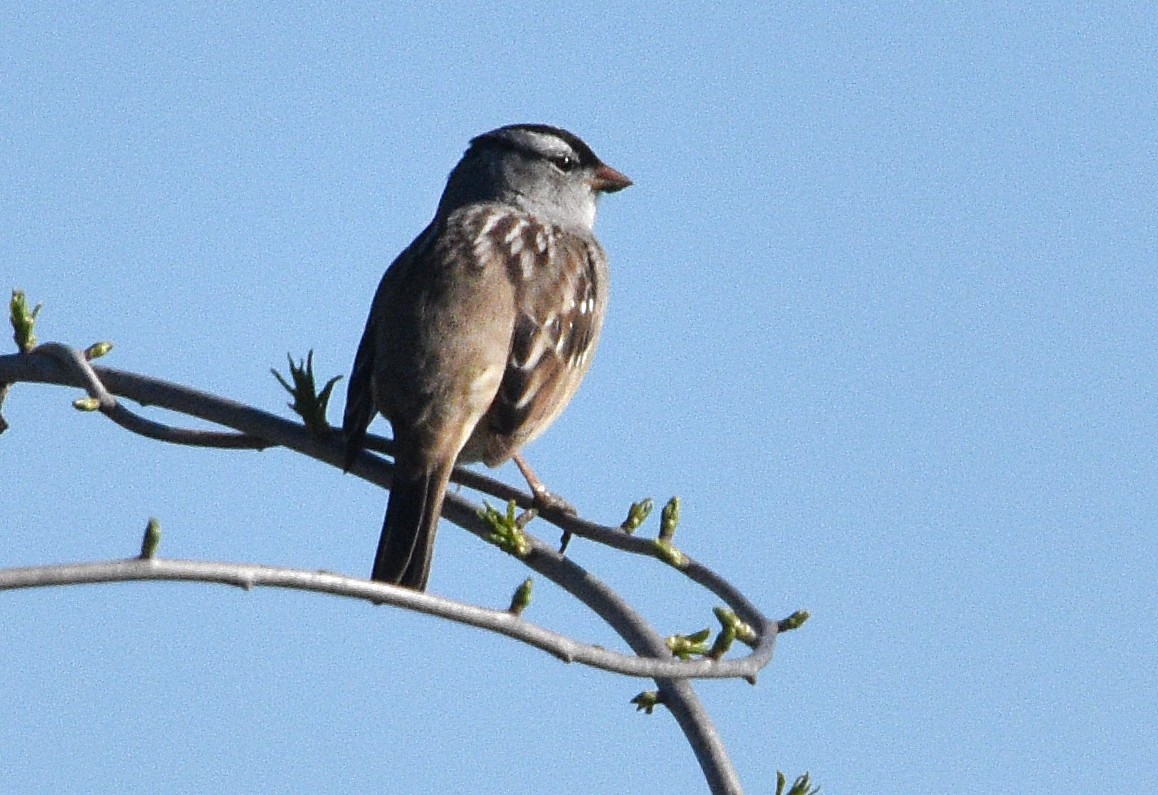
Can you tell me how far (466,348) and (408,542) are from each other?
3.75 feet

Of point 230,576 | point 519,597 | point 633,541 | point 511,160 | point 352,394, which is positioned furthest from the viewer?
point 511,160

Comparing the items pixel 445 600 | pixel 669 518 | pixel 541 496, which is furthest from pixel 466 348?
pixel 445 600

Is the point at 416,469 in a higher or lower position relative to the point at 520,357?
lower

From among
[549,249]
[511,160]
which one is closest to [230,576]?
[549,249]

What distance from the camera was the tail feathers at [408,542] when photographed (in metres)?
5.53

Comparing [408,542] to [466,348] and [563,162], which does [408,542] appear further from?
[563,162]

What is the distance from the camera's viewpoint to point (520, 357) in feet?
22.2

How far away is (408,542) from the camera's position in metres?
5.54

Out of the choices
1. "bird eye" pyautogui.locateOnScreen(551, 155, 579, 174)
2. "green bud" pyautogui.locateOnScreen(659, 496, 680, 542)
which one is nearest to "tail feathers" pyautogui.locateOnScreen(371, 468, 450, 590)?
"green bud" pyautogui.locateOnScreen(659, 496, 680, 542)

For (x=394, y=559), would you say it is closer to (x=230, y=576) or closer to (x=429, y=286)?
(x=429, y=286)

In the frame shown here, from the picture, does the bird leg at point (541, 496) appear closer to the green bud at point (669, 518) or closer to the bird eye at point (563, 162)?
the green bud at point (669, 518)

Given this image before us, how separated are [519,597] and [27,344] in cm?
200

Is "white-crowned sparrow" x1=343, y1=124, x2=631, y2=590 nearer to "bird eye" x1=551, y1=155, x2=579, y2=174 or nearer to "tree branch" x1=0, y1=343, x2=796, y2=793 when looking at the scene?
"tree branch" x1=0, y1=343, x2=796, y2=793

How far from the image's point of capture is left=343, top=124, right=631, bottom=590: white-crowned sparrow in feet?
18.6
